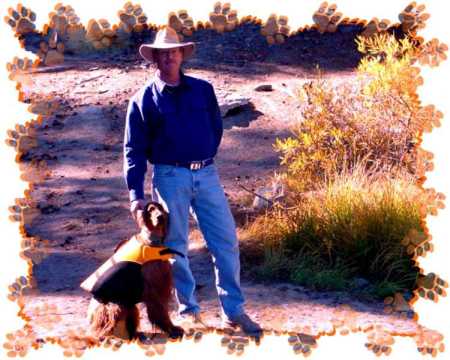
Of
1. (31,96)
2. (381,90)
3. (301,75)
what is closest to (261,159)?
(301,75)

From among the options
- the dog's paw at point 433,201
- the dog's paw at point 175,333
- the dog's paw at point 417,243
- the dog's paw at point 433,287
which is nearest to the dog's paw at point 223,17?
the dog's paw at point 433,201

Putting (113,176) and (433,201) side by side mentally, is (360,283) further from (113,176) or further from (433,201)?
(113,176)

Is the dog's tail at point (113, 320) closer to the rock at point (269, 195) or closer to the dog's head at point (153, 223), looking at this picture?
the dog's head at point (153, 223)

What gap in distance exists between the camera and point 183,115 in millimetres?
5766

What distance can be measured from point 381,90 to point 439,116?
1.98 metres

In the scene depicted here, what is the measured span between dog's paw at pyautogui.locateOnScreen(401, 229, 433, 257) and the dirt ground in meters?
0.52

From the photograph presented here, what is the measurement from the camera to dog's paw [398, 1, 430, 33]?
19.9ft

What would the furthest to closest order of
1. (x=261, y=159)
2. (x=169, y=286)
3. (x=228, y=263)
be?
(x=261, y=159)
(x=228, y=263)
(x=169, y=286)

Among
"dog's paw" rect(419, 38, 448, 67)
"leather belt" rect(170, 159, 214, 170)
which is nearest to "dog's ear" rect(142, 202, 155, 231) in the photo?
"leather belt" rect(170, 159, 214, 170)

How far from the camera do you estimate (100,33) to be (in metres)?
6.32

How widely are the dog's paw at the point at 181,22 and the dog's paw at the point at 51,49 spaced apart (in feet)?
2.82

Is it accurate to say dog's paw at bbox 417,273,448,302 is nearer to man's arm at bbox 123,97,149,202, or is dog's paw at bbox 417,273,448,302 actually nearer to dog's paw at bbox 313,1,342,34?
dog's paw at bbox 313,1,342,34

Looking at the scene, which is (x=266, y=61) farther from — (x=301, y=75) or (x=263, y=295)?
(x=263, y=295)

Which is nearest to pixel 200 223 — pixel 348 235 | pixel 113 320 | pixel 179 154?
pixel 179 154
